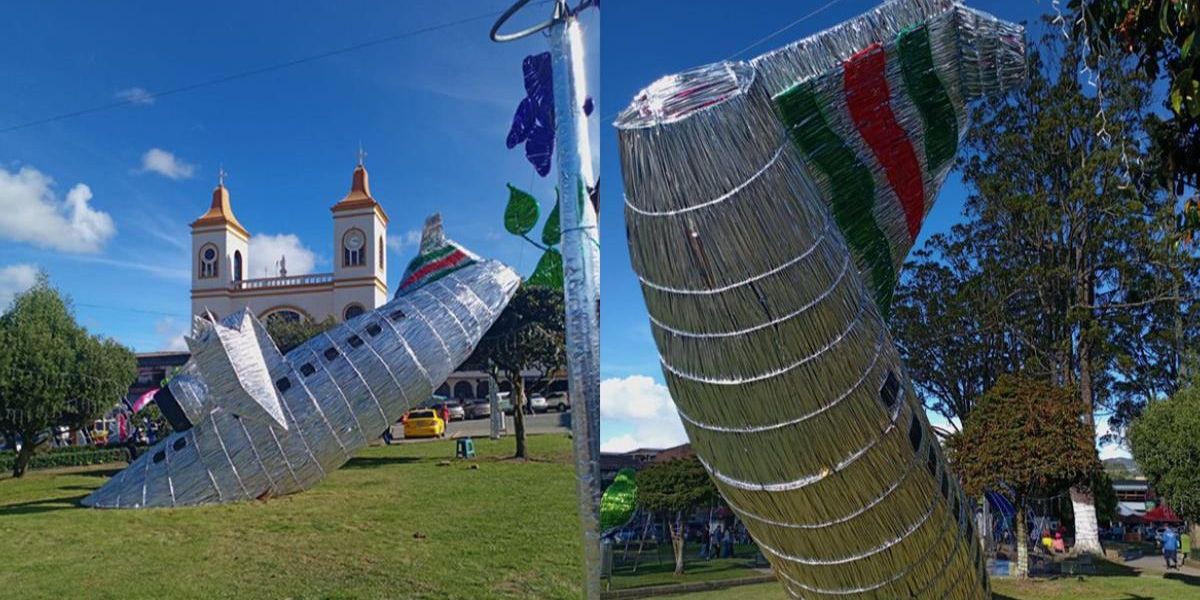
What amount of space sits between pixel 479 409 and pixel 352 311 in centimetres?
74

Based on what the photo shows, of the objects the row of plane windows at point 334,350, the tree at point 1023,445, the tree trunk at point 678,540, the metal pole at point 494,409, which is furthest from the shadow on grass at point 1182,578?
the row of plane windows at point 334,350

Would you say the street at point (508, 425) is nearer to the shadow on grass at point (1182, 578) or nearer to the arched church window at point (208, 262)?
the arched church window at point (208, 262)

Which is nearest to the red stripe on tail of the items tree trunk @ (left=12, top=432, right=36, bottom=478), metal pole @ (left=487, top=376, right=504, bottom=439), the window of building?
metal pole @ (left=487, top=376, right=504, bottom=439)

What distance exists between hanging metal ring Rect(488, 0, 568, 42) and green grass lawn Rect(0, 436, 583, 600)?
1.77 metres

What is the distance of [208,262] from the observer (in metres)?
3.46

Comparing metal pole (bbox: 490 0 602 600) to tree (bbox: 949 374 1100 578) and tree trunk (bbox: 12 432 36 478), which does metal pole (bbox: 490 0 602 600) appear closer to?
tree trunk (bbox: 12 432 36 478)

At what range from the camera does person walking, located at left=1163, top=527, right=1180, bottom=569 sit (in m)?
5.81

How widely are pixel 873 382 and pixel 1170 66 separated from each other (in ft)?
8.05

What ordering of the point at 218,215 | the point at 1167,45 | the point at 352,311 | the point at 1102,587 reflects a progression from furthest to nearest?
the point at 1102,587 → the point at 352,311 → the point at 218,215 → the point at 1167,45

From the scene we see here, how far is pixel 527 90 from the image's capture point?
359cm

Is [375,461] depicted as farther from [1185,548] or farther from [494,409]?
[1185,548]

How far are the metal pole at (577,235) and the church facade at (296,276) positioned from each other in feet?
2.66

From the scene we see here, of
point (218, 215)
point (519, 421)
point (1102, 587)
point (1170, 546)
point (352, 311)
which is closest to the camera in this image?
point (218, 215)

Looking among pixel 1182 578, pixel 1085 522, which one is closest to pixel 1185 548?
pixel 1182 578
